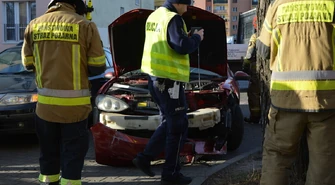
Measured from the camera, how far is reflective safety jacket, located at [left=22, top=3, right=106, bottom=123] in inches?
149

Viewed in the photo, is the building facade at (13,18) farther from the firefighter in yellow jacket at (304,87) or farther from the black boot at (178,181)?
the firefighter in yellow jacket at (304,87)

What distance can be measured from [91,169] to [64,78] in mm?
2009

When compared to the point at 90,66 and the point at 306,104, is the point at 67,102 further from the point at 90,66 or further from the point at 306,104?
the point at 306,104

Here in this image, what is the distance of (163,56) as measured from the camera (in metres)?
4.34

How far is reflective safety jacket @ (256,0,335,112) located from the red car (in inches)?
83.2

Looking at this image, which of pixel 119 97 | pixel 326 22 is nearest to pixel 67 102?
pixel 119 97

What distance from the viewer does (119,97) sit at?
5477 mm

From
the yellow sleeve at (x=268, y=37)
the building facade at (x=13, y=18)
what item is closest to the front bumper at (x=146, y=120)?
the yellow sleeve at (x=268, y=37)

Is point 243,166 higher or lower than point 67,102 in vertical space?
lower

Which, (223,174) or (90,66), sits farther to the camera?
(223,174)

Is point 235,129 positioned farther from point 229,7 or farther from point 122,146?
point 229,7

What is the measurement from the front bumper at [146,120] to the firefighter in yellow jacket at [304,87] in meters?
1.98

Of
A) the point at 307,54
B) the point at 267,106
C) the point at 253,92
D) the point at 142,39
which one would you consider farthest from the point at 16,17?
the point at 307,54

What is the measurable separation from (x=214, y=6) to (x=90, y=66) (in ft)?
406
